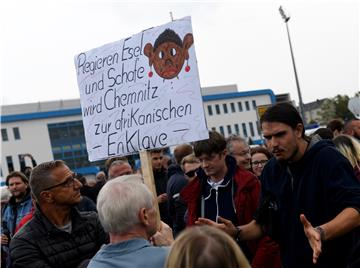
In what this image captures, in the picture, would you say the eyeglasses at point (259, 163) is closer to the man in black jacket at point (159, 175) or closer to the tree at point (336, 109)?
the man in black jacket at point (159, 175)

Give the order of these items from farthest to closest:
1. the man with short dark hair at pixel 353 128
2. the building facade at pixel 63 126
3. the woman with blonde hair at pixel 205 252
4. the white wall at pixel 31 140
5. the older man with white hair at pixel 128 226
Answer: the building facade at pixel 63 126 < the white wall at pixel 31 140 < the man with short dark hair at pixel 353 128 < the older man with white hair at pixel 128 226 < the woman with blonde hair at pixel 205 252

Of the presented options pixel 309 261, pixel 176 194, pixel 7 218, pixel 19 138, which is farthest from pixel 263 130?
pixel 19 138

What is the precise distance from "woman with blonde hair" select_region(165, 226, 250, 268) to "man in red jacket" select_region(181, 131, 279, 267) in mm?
1782

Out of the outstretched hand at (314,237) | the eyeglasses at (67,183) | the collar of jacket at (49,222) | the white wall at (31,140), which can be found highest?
the white wall at (31,140)

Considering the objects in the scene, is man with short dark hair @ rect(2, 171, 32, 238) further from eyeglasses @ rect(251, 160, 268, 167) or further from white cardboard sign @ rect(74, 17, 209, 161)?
eyeglasses @ rect(251, 160, 268, 167)

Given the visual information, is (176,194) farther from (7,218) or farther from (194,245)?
(194,245)

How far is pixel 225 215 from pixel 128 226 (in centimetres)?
130

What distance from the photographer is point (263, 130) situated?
292 centimetres

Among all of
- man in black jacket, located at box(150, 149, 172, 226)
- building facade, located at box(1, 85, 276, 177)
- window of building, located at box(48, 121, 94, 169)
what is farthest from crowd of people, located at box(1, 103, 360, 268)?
window of building, located at box(48, 121, 94, 169)

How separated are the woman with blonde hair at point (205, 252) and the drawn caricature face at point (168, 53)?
2412 millimetres

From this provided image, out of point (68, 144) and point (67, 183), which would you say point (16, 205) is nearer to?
point (67, 183)

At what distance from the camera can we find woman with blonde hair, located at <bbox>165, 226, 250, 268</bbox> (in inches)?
66.4

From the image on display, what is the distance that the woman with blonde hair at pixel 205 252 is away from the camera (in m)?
1.69

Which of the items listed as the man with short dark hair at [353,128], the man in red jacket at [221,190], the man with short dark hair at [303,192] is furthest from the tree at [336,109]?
the man with short dark hair at [303,192]
